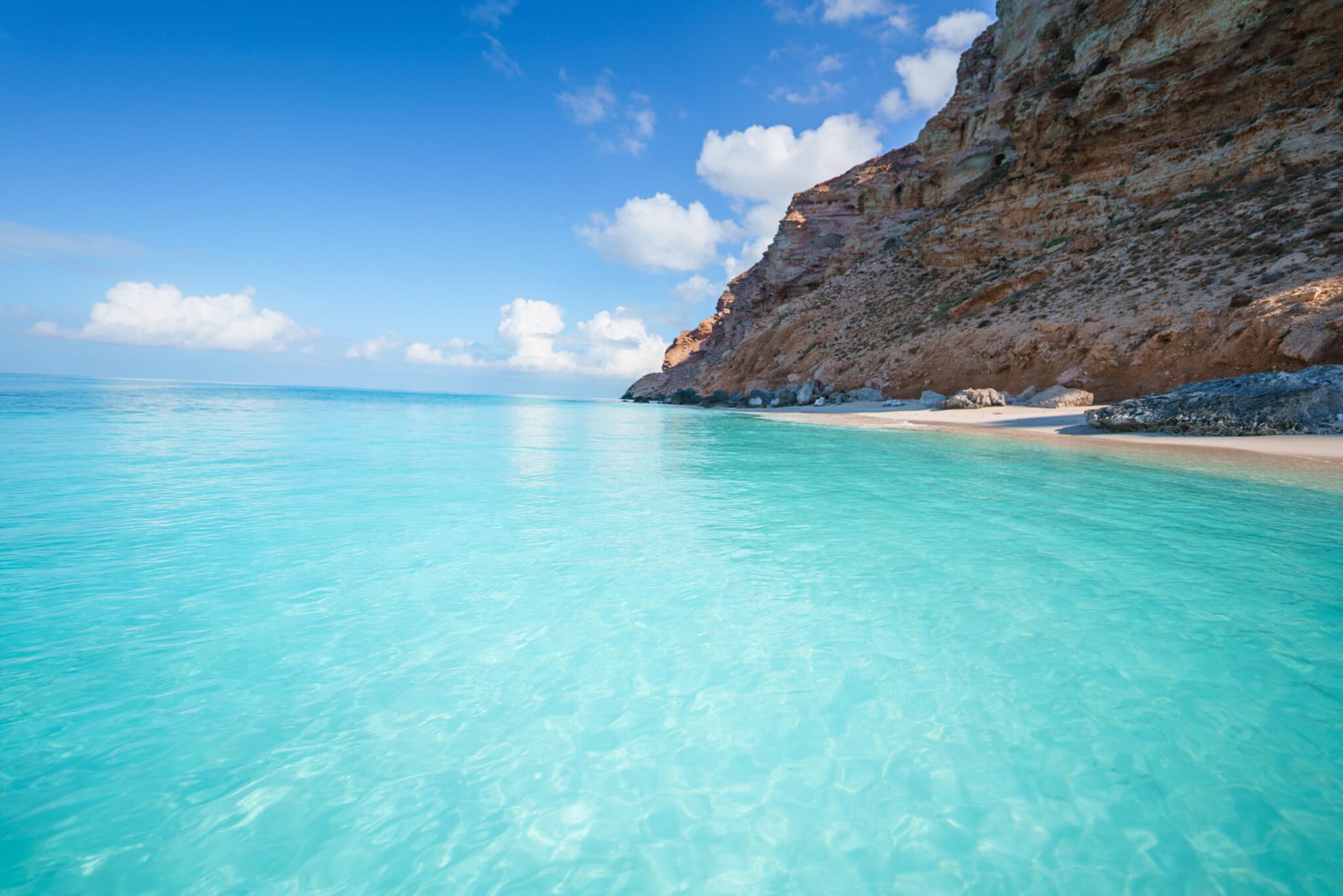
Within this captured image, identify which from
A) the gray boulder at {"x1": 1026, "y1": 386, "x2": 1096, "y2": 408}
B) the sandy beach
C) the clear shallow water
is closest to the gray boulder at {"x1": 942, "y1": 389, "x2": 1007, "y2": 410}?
the sandy beach

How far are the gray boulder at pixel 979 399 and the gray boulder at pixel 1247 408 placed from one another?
25.5ft

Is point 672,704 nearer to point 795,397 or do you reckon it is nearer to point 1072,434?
point 1072,434

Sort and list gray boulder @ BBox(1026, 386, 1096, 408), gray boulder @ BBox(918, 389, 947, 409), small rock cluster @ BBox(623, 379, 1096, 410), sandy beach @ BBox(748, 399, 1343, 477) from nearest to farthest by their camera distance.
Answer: sandy beach @ BBox(748, 399, 1343, 477) < gray boulder @ BBox(1026, 386, 1096, 408) < small rock cluster @ BBox(623, 379, 1096, 410) < gray boulder @ BBox(918, 389, 947, 409)

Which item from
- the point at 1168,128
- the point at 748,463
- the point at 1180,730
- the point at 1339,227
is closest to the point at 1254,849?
the point at 1180,730

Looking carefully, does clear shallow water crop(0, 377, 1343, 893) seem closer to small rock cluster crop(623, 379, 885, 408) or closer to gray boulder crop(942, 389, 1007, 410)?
gray boulder crop(942, 389, 1007, 410)

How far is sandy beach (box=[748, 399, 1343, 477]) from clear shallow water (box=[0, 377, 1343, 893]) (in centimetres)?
653

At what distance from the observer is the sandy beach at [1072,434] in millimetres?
11531

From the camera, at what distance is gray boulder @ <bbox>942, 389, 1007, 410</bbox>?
23.8m

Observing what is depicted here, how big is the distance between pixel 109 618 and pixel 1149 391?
25.9 meters

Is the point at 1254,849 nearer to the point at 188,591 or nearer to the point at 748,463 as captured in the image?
the point at 188,591

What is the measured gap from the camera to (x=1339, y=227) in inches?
688

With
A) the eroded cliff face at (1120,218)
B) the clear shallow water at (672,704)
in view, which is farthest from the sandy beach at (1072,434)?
the clear shallow water at (672,704)

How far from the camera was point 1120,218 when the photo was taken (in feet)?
92.8

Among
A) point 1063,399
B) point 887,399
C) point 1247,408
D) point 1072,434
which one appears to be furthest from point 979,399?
point 1247,408
